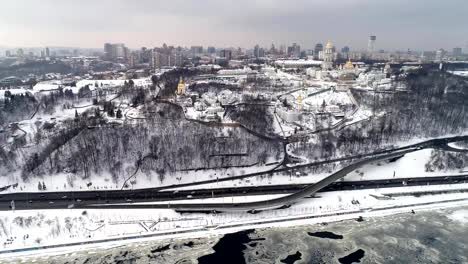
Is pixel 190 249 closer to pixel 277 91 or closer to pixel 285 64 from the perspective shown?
pixel 277 91

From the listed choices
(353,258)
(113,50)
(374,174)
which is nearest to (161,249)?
(353,258)

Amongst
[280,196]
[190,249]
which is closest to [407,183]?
[280,196]

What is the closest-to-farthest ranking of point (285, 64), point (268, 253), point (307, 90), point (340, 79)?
point (268, 253) → point (307, 90) → point (340, 79) → point (285, 64)

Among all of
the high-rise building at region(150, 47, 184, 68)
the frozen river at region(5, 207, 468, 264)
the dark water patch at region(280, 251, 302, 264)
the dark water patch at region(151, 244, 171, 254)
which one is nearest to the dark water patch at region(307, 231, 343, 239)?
the frozen river at region(5, 207, 468, 264)

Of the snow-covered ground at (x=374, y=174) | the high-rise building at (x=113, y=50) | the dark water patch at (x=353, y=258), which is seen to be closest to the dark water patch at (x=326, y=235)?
the dark water patch at (x=353, y=258)

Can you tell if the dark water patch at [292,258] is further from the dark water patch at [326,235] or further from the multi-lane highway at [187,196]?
the multi-lane highway at [187,196]
